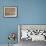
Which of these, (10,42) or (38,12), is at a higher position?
(38,12)

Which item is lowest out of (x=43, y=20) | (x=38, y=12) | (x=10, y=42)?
(x=10, y=42)

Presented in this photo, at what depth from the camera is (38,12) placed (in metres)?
3.87

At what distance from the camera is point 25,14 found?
12.7 ft

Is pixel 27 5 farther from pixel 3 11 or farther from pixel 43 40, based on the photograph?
pixel 43 40

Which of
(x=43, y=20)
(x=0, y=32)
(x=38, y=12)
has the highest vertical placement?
(x=38, y=12)

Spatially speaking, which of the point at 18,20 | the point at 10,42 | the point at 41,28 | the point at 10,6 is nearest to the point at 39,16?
the point at 41,28

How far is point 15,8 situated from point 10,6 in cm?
16

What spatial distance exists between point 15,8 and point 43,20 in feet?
2.92

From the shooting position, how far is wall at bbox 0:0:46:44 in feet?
12.6

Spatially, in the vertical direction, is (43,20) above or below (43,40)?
above

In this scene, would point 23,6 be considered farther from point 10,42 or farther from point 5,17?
point 10,42

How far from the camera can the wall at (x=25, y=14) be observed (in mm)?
3852

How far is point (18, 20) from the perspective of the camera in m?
3.87

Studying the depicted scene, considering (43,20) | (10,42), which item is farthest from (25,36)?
(43,20)
